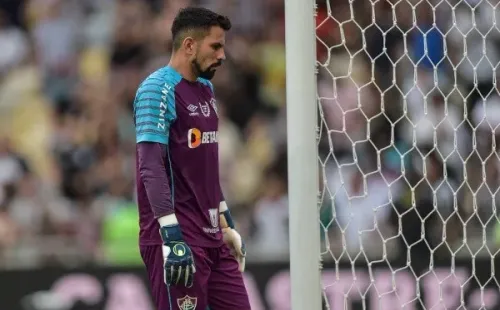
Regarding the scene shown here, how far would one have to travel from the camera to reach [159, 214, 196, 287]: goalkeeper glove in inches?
165

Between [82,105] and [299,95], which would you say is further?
[82,105]

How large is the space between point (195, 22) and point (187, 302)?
3.51ft

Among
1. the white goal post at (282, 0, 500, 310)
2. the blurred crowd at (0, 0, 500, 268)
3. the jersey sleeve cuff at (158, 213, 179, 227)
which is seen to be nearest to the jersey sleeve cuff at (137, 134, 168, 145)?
the jersey sleeve cuff at (158, 213, 179, 227)

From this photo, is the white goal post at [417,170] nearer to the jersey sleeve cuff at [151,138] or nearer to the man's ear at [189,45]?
the man's ear at [189,45]

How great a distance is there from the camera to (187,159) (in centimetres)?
444

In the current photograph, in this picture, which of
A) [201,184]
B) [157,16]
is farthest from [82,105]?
[201,184]

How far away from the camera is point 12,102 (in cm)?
928

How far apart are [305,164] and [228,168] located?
4636 millimetres

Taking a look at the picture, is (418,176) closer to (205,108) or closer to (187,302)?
(205,108)

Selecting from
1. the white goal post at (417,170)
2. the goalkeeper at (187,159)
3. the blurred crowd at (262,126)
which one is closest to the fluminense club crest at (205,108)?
the goalkeeper at (187,159)

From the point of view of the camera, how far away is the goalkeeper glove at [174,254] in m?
4.19

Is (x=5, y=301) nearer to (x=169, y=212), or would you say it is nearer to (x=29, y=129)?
(x=29, y=129)

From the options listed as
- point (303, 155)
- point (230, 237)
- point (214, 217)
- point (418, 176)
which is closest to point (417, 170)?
point (418, 176)

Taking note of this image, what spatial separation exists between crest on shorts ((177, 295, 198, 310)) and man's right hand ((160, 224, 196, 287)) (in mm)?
173
